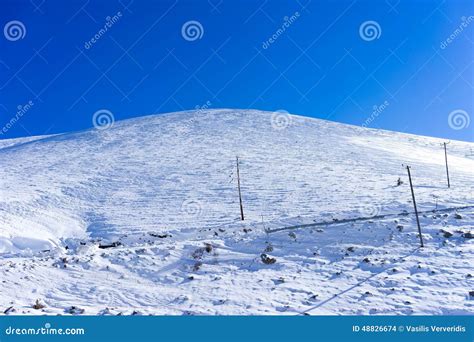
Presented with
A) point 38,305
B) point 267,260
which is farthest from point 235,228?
point 38,305

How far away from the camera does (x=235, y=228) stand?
86.8 feet

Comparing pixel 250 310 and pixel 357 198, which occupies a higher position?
pixel 357 198

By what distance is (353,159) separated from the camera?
4891 centimetres

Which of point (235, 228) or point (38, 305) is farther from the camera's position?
point (235, 228)

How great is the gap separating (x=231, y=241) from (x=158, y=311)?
7841mm

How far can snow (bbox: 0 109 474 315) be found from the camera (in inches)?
642

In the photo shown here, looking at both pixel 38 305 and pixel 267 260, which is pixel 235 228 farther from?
pixel 38 305

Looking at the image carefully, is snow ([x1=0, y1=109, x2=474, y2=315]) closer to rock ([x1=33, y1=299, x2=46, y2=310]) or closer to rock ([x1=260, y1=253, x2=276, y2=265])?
rock ([x1=260, y1=253, x2=276, y2=265])

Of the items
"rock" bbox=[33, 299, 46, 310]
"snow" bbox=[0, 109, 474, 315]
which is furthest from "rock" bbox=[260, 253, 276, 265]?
"rock" bbox=[33, 299, 46, 310]

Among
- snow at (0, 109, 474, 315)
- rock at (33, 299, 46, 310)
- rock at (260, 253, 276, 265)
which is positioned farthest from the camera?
rock at (260, 253, 276, 265)

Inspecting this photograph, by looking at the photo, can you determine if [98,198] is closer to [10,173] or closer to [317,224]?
[10,173]

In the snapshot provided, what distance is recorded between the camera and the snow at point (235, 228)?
1630cm

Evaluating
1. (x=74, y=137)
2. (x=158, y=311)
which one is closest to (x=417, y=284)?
(x=158, y=311)
